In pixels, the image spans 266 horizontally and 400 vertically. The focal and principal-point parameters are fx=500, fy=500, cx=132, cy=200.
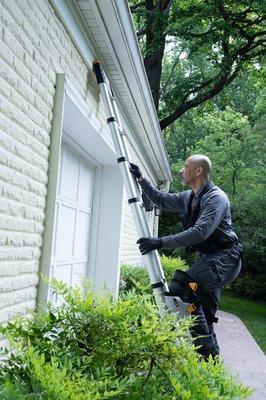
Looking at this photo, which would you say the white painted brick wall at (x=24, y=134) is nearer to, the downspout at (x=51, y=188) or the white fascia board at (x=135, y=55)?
the downspout at (x=51, y=188)

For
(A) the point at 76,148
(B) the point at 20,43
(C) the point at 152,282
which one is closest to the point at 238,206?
(A) the point at 76,148

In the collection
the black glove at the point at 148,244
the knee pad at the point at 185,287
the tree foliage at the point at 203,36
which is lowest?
the knee pad at the point at 185,287

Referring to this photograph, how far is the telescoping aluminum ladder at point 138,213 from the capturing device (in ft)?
14.0

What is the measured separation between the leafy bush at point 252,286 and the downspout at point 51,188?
16.3 metres

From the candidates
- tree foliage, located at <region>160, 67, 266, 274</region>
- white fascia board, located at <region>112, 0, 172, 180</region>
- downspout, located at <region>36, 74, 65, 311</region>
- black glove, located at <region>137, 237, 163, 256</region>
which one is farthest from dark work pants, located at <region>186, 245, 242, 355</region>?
tree foliage, located at <region>160, 67, 266, 274</region>

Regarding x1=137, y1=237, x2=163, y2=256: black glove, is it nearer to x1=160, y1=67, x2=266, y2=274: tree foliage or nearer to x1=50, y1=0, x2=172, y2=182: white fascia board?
x1=50, y1=0, x2=172, y2=182: white fascia board

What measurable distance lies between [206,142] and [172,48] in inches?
273

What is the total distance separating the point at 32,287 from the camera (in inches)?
144

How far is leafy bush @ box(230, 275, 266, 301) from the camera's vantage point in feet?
62.2

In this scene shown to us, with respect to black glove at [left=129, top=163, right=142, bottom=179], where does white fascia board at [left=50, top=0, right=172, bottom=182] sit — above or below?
above

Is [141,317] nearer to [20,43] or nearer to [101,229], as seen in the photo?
[20,43]

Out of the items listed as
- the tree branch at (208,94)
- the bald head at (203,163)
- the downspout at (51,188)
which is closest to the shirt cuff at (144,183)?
the bald head at (203,163)

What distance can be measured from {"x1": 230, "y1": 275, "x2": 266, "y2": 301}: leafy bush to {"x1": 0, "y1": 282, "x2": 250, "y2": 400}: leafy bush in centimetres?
1710

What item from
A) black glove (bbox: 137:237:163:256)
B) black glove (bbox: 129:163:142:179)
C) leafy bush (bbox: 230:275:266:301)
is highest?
black glove (bbox: 129:163:142:179)
